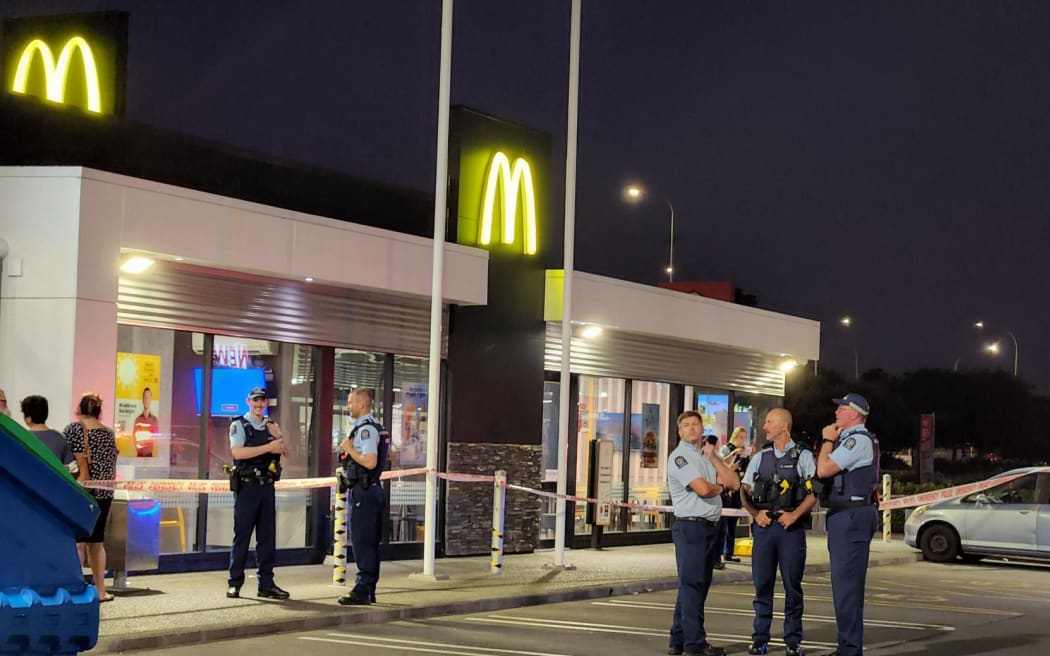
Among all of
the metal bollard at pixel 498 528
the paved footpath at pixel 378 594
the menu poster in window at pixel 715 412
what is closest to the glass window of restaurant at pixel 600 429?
the paved footpath at pixel 378 594

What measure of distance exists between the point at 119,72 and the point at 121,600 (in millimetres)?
8205

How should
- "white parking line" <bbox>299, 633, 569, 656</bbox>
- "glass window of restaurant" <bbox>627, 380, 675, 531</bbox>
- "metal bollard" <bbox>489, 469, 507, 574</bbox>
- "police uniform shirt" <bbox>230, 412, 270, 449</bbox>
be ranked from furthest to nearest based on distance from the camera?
"glass window of restaurant" <bbox>627, 380, 675, 531</bbox> → "metal bollard" <bbox>489, 469, 507, 574</bbox> → "police uniform shirt" <bbox>230, 412, 270, 449</bbox> → "white parking line" <bbox>299, 633, 569, 656</bbox>

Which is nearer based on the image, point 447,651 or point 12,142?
point 447,651

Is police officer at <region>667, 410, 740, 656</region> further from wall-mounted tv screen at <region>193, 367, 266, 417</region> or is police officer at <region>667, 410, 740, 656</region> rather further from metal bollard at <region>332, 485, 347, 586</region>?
wall-mounted tv screen at <region>193, 367, 266, 417</region>

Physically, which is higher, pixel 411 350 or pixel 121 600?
pixel 411 350

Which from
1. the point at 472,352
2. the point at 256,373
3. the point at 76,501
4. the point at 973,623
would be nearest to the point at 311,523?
the point at 256,373

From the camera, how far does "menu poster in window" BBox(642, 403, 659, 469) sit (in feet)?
81.5

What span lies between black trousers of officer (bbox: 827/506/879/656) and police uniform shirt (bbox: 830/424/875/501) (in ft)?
0.61

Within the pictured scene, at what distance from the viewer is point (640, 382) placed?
80.6 ft

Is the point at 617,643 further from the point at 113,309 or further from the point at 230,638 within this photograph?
the point at 113,309

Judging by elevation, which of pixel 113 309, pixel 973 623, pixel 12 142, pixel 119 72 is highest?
pixel 119 72

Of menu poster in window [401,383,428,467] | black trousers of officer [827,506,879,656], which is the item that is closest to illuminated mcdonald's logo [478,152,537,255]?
menu poster in window [401,383,428,467]

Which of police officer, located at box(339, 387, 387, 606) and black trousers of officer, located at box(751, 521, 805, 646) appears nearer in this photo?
black trousers of officer, located at box(751, 521, 805, 646)

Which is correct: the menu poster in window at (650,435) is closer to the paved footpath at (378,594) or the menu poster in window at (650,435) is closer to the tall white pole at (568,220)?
the paved footpath at (378,594)
